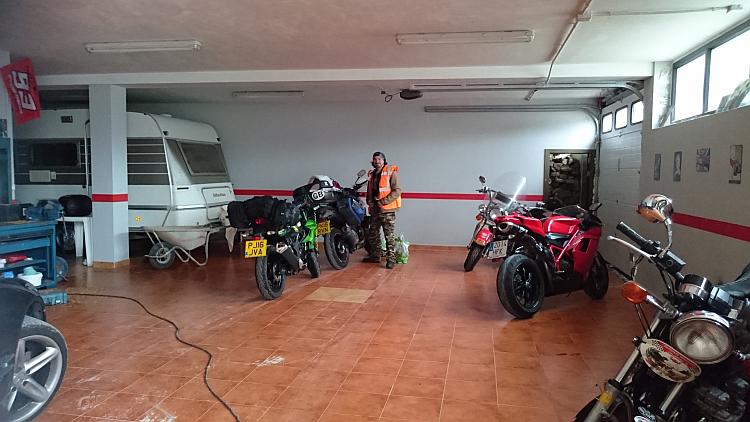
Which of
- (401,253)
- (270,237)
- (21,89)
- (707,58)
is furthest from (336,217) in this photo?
(707,58)

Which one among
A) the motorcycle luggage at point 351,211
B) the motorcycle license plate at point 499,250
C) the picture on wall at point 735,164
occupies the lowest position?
the motorcycle license plate at point 499,250

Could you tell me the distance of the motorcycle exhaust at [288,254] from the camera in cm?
535

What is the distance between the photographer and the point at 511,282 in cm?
461

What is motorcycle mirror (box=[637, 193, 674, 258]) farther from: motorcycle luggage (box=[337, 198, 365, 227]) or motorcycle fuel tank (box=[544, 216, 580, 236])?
motorcycle luggage (box=[337, 198, 365, 227])

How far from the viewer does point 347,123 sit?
923 cm

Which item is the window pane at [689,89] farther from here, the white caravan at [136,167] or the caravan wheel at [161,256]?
the caravan wheel at [161,256]

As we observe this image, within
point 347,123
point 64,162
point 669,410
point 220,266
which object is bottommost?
point 220,266

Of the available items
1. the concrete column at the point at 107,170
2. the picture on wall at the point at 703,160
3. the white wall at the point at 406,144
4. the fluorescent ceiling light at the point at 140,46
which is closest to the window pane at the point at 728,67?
the picture on wall at the point at 703,160

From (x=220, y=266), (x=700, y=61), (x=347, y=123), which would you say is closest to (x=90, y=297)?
(x=220, y=266)

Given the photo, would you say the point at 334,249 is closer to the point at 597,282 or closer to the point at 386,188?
the point at 386,188

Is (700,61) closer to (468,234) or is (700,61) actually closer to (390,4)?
(390,4)

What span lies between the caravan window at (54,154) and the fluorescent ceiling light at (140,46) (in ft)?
9.18

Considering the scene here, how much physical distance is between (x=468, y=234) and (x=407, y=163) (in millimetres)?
1646

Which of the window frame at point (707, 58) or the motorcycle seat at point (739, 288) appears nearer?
the motorcycle seat at point (739, 288)
